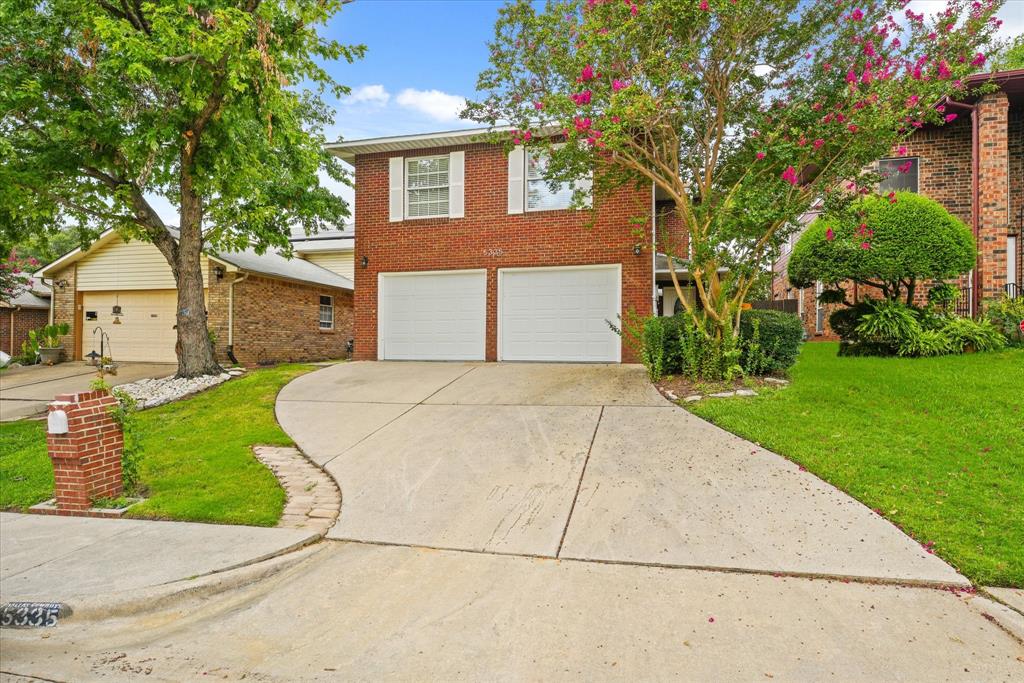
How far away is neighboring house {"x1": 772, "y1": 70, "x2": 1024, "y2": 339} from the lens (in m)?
10.7

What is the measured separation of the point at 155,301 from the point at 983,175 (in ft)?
67.0

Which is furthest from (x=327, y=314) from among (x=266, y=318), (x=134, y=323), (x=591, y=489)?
(x=591, y=489)

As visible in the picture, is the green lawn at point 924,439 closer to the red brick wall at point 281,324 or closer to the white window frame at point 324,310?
the red brick wall at point 281,324

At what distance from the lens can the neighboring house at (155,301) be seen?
14.7 m

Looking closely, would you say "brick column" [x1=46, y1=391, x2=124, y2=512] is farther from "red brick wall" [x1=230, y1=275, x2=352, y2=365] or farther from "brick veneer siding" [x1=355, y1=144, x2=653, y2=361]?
"red brick wall" [x1=230, y1=275, x2=352, y2=365]

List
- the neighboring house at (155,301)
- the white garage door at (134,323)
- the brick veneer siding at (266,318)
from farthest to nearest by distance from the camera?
the white garage door at (134,323)
the neighboring house at (155,301)
the brick veneer siding at (266,318)

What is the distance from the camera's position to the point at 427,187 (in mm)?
12664

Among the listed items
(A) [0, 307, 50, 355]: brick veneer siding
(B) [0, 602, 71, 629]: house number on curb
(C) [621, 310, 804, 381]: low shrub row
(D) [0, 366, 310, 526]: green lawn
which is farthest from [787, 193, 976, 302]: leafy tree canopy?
(A) [0, 307, 50, 355]: brick veneer siding

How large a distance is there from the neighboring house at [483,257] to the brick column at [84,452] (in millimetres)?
7663

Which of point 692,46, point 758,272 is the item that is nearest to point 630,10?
point 692,46

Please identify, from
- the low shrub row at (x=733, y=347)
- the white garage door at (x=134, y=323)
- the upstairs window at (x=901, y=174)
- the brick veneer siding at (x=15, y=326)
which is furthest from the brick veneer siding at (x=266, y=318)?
the upstairs window at (x=901, y=174)

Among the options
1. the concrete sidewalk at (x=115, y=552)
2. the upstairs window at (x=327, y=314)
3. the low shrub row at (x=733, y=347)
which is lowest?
the concrete sidewalk at (x=115, y=552)

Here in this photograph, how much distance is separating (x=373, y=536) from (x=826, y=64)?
8748mm

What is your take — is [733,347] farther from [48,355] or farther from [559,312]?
[48,355]
